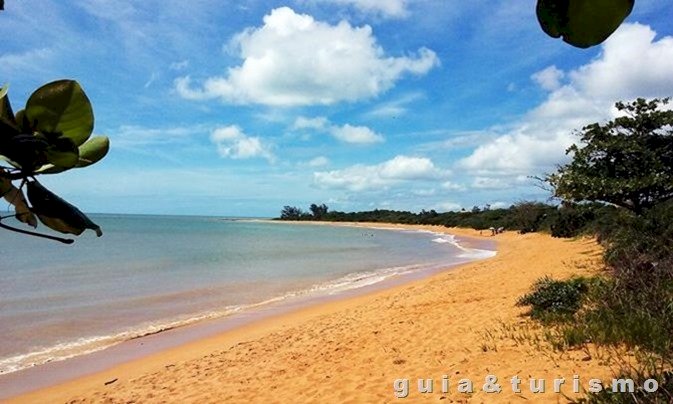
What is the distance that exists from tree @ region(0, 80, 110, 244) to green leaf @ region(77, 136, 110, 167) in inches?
2.5

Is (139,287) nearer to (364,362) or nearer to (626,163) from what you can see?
(364,362)

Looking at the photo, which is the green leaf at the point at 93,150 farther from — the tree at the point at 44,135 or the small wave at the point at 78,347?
the small wave at the point at 78,347

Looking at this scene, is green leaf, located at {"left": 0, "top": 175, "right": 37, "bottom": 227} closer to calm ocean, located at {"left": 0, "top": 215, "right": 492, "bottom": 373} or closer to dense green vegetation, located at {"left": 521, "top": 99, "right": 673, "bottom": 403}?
dense green vegetation, located at {"left": 521, "top": 99, "right": 673, "bottom": 403}

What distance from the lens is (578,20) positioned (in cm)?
43

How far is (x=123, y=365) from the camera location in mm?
8078

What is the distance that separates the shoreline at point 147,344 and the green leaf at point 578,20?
8.44 metres

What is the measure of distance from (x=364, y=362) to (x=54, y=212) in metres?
6.25

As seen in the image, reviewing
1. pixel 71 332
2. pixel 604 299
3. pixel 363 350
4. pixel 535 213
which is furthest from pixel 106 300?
pixel 535 213

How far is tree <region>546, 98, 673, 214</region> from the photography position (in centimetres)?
1114

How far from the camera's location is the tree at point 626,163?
1114cm

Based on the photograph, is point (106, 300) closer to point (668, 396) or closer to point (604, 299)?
point (604, 299)

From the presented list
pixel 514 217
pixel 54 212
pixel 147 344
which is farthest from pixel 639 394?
pixel 514 217

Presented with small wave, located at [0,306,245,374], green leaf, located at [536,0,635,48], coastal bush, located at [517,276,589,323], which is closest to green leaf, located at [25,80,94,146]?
green leaf, located at [536,0,635,48]

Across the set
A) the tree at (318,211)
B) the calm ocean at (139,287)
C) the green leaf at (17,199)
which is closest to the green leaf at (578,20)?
the green leaf at (17,199)
